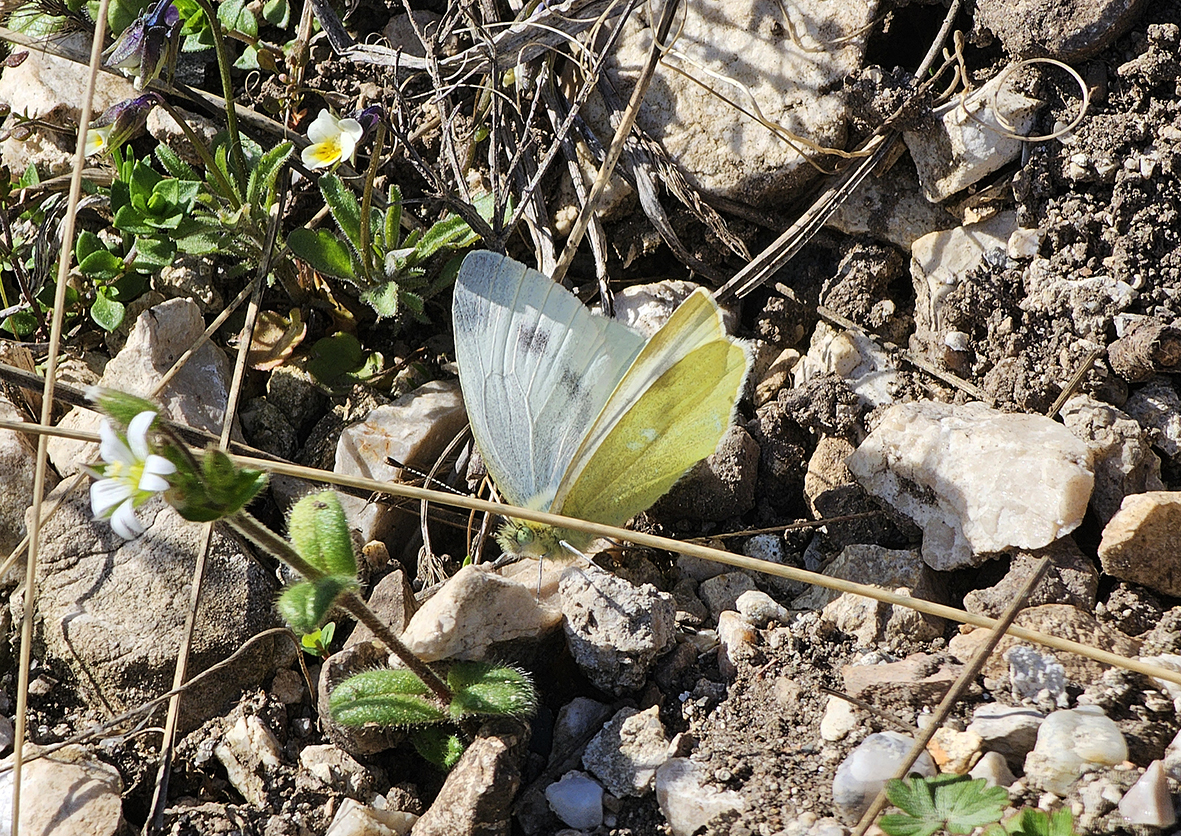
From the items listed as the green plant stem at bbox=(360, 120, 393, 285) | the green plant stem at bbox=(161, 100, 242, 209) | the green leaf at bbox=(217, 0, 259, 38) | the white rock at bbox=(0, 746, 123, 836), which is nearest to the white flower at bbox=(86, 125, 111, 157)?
the green plant stem at bbox=(161, 100, 242, 209)

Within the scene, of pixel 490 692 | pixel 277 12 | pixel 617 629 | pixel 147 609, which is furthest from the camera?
pixel 277 12

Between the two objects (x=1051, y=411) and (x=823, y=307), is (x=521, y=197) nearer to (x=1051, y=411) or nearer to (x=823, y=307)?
(x=823, y=307)

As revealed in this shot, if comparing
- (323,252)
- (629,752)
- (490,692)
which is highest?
(323,252)

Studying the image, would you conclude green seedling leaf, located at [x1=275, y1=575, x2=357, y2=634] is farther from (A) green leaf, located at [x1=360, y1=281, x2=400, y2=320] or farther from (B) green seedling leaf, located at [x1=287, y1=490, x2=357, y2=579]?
(A) green leaf, located at [x1=360, y1=281, x2=400, y2=320]

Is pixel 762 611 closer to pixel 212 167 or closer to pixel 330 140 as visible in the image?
pixel 330 140

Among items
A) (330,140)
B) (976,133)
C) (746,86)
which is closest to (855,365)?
(976,133)

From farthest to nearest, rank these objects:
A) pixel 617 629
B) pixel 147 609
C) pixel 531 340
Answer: pixel 531 340 → pixel 147 609 → pixel 617 629

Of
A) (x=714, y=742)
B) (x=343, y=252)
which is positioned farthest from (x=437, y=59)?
(x=714, y=742)
